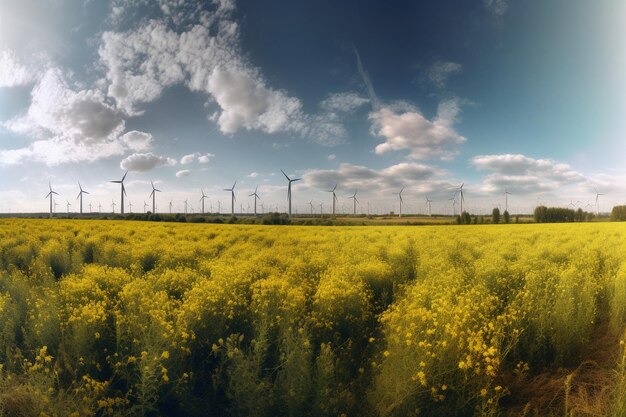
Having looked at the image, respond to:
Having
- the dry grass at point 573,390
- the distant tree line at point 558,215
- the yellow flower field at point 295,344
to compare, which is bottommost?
the dry grass at point 573,390

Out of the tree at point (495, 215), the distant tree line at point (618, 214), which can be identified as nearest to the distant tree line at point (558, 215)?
the tree at point (495, 215)

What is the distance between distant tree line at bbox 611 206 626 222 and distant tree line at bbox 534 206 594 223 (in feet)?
42.4

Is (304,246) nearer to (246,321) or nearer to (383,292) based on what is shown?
(383,292)

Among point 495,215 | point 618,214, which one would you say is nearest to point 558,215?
point 495,215

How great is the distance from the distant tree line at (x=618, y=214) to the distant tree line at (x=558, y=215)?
12.9 metres

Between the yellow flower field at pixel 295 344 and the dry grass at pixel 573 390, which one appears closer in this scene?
the yellow flower field at pixel 295 344

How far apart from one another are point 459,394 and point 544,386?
6.56 feet

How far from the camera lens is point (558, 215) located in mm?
→ 46500

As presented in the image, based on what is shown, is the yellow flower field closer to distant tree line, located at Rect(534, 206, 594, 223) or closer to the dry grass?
the dry grass

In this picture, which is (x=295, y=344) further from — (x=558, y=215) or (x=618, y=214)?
(x=558, y=215)

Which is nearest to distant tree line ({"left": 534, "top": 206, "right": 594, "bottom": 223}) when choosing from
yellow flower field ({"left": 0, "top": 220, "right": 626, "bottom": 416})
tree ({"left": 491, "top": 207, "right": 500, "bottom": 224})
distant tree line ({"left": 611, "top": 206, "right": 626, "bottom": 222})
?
tree ({"left": 491, "top": 207, "right": 500, "bottom": 224})

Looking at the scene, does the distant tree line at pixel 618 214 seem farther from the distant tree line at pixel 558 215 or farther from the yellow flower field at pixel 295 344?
the yellow flower field at pixel 295 344

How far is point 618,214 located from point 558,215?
15570 mm

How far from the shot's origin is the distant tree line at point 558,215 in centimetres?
4597
